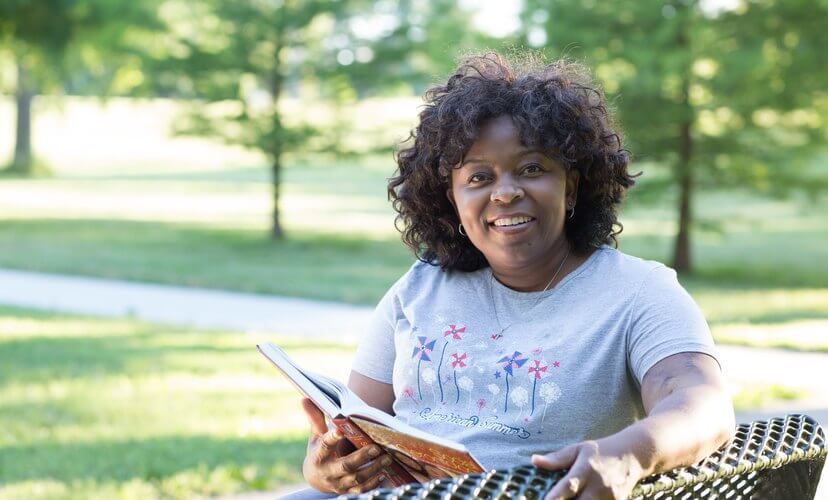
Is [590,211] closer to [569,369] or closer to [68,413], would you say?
[569,369]

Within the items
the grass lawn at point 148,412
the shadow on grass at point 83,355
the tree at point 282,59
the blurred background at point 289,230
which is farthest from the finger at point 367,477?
the tree at point 282,59

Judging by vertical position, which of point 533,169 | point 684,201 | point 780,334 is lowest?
point 780,334

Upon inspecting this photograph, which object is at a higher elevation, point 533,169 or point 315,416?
point 533,169

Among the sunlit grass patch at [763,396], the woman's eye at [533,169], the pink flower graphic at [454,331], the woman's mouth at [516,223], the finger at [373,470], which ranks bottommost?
the sunlit grass patch at [763,396]

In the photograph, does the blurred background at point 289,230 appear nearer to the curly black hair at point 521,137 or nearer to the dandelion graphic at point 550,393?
the curly black hair at point 521,137

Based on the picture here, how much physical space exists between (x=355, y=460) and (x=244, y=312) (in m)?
8.41

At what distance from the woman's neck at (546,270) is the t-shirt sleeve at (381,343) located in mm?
298

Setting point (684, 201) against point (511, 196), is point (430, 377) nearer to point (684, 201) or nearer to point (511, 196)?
point (511, 196)

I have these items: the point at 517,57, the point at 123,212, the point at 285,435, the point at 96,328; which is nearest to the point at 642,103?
the point at 96,328

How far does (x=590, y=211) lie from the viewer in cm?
277

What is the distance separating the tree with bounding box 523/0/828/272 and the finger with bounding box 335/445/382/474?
10.9 m

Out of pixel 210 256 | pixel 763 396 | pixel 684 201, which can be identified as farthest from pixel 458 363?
pixel 210 256

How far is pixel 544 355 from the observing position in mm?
2475

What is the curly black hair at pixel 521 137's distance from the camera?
102 inches
